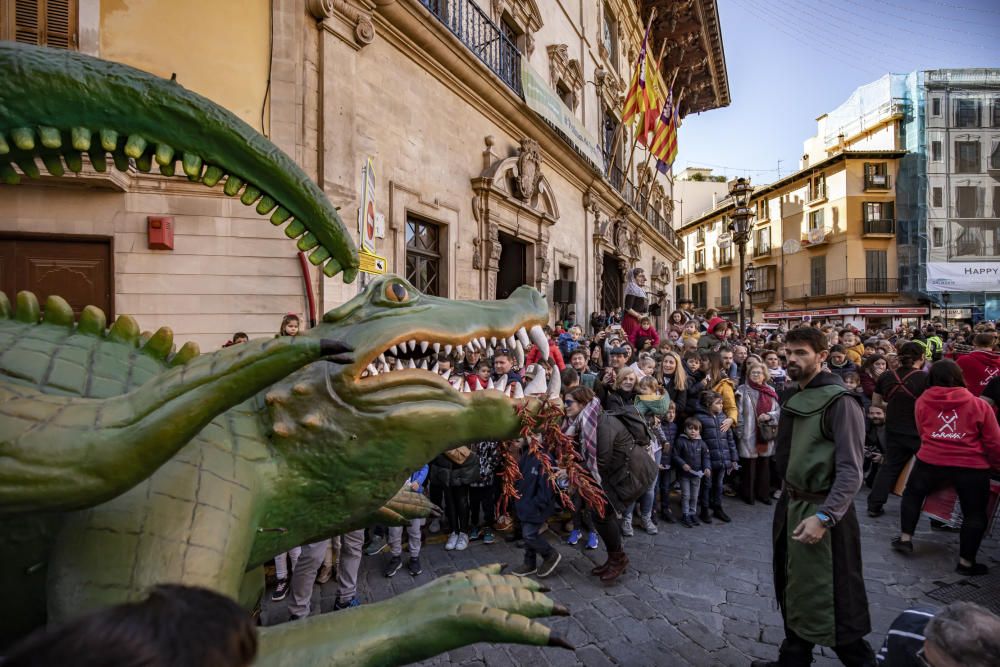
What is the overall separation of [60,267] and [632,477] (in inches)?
235

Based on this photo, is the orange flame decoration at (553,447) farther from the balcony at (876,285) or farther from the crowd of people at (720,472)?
the balcony at (876,285)

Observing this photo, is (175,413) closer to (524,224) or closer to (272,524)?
(272,524)

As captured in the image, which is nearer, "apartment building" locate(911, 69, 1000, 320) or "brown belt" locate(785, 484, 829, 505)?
"brown belt" locate(785, 484, 829, 505)

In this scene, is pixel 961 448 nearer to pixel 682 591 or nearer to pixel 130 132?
pixel 682 591

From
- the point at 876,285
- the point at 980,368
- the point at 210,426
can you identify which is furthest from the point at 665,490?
the point at 876,285

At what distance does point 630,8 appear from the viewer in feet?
64.3

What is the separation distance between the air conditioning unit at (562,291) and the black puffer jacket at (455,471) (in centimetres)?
782

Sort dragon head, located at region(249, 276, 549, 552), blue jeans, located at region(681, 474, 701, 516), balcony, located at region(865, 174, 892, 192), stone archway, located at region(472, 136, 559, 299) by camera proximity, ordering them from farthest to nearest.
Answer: balcony, located at region(865, 174, 892, 192)
stone archway, located at region(472, 136, 559, 299)
blue jeans, located at region(681, 474, 701, 516)
dragon head, located at region(249, 276, 549, 552)

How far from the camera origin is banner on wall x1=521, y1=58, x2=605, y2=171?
10.3 meters

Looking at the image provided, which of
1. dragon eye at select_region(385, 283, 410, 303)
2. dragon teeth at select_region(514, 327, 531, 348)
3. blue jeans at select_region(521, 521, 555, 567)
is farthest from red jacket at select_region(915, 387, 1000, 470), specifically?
dragon eye at select_region(385, 283, 410, 303)

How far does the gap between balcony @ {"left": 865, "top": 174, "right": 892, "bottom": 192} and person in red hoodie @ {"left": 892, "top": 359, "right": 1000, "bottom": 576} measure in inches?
1361

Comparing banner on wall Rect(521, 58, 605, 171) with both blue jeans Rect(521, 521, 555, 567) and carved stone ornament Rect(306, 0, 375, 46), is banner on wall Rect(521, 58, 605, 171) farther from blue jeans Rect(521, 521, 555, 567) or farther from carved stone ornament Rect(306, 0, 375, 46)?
blue jeans Rect(521, 521, 555, 567)

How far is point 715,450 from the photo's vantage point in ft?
18.9

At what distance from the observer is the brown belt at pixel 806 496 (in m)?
2.64
